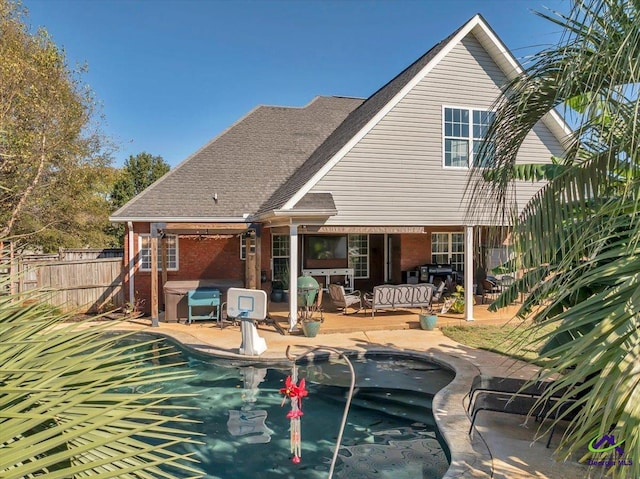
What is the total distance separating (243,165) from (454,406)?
533 inches

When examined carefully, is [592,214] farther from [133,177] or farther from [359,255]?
[133,177]

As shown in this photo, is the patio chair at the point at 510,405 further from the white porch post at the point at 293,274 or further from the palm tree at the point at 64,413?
the white porch post at the point at 293,274

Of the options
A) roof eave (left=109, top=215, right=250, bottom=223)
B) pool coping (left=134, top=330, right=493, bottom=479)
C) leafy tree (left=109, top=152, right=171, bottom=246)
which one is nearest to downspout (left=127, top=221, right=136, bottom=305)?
roof eave (left=109, top=215, right=250, bottom=223)

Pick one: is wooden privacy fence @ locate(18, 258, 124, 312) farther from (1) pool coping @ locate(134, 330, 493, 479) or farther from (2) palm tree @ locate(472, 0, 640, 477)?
(2) palm tree @ locate(472, 0, 640, 477)

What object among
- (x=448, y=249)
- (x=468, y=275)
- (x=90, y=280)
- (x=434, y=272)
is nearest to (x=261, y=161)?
(x=90, y=280)

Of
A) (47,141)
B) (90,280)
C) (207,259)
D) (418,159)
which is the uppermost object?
(47,141)

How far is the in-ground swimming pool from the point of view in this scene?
18.0 feet

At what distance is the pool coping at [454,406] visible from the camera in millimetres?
4672

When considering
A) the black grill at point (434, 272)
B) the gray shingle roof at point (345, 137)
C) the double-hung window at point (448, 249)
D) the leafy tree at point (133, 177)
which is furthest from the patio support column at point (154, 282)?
the leafy tree at point (133, 177)

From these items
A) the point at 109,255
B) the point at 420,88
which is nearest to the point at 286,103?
the point at 420,88

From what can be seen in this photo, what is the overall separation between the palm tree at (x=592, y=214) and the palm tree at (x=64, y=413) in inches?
74.8

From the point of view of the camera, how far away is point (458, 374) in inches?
313

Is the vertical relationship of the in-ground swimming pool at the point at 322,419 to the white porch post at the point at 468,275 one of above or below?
below

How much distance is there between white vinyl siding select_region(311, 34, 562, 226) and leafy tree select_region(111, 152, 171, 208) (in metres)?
28.8
